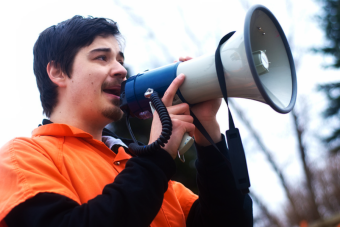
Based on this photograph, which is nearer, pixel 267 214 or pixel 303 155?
pixel 267 214

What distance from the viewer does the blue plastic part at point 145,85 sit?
57.4 inches

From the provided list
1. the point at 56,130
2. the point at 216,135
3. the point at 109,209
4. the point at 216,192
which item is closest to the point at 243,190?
the point at 216,192

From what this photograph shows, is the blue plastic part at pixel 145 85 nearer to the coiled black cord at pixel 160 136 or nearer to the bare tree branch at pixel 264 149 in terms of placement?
the coiled black cord at pixel 160 136

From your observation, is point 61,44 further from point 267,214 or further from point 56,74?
point 267,214

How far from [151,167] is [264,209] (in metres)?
8.50

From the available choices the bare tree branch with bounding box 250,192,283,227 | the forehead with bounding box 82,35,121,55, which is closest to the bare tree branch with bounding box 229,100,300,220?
the bare tree branch with bounding box 250,192,283,227

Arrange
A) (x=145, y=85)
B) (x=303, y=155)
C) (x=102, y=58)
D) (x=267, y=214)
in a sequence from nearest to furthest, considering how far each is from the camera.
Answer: (x=145, y=85), (x=102, y=58), (x=267, y=214), (x=303, y=155)

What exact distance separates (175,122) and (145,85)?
0.31 metres

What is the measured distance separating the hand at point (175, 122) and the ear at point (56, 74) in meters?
0.75

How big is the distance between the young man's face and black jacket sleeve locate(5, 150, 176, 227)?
618mm

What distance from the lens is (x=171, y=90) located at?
137cm

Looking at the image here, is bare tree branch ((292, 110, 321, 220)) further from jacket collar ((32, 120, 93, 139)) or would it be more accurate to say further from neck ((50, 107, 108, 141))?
jacket collar ((32, 120, 93, 139))

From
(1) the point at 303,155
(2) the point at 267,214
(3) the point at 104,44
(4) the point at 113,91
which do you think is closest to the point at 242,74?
(4) the point at 113,91

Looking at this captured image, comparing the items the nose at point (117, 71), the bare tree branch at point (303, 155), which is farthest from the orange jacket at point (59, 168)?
the bare tree branch at point (303, 155)
